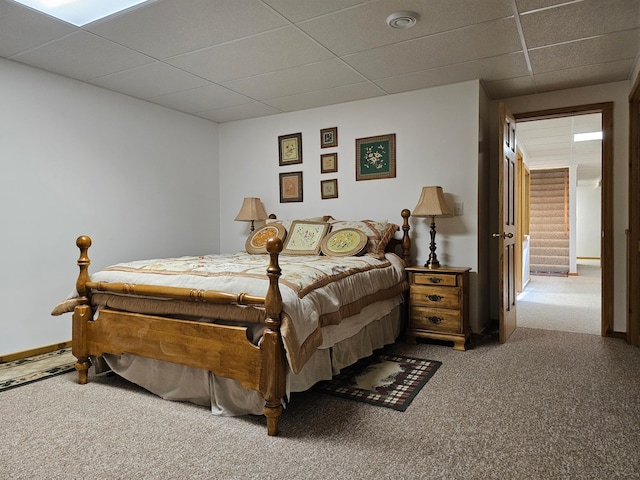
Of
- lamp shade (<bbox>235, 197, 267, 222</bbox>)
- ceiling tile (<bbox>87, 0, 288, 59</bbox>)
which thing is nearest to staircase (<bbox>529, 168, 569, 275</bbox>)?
lamp shade (<bbox>235, 197, 267, 222</bbox>)

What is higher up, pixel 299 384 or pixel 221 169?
pixel 221 169

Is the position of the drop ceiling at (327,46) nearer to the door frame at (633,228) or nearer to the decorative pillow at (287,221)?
the door frame at (633,228)

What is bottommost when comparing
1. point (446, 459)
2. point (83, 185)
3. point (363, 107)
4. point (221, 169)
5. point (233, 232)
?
point (446, 459)

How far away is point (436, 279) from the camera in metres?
3.41

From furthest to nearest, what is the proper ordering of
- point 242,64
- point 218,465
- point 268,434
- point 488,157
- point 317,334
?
1. point 488,157
2. point 242,64
3. point 317,334
4. point 268,434
5. point 218,465

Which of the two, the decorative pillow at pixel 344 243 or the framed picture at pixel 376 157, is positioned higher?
the framed picture at pixel 376 157

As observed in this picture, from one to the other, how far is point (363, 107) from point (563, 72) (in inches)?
67.0

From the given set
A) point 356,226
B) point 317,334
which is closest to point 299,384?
point 317,334

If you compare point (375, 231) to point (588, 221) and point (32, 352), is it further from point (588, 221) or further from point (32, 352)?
point (588, 221)

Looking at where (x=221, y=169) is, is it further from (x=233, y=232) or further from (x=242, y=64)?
(x=242, y=64)

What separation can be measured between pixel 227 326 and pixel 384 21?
2.00 m

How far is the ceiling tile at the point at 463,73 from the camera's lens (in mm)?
3229

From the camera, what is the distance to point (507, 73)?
347cm

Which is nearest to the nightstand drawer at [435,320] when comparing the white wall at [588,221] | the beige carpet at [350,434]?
the beige carpet at [350,434]
